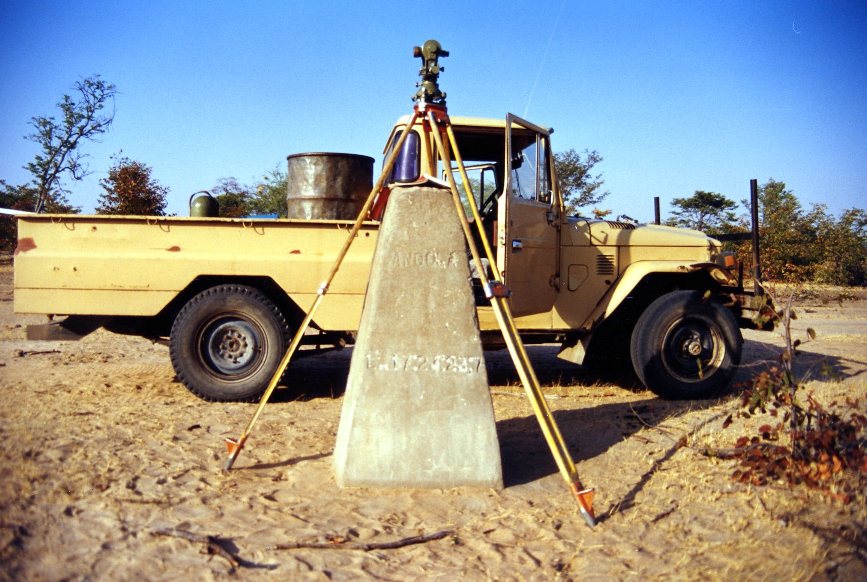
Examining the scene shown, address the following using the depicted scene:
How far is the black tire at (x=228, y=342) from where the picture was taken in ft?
18.3

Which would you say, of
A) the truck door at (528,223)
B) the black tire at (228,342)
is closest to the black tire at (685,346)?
the truck door at (528,223)

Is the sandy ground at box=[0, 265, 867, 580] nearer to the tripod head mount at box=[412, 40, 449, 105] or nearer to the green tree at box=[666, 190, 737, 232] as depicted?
the tripod head mount at box=[412, 40, 449, 105]

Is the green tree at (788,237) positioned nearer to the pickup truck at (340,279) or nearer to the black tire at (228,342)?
the pickup truck at (340,279)

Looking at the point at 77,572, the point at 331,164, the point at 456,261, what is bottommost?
the point at 77,572

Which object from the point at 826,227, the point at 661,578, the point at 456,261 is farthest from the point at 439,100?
the point at 826,227

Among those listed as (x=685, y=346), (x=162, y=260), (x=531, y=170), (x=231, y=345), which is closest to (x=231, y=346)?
(x=231, y=345)

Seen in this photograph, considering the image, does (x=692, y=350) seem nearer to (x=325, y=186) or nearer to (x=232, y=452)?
(x=325, y=186)

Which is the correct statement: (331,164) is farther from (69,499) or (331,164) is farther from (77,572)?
(77,572)

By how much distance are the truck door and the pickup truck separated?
14 millimetres

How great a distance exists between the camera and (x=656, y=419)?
5367 millimetres

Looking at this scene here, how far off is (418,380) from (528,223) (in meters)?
2.59

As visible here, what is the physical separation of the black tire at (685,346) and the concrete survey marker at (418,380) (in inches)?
108

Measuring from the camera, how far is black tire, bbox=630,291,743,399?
5938 millimetres

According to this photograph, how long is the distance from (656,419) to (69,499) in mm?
4173
